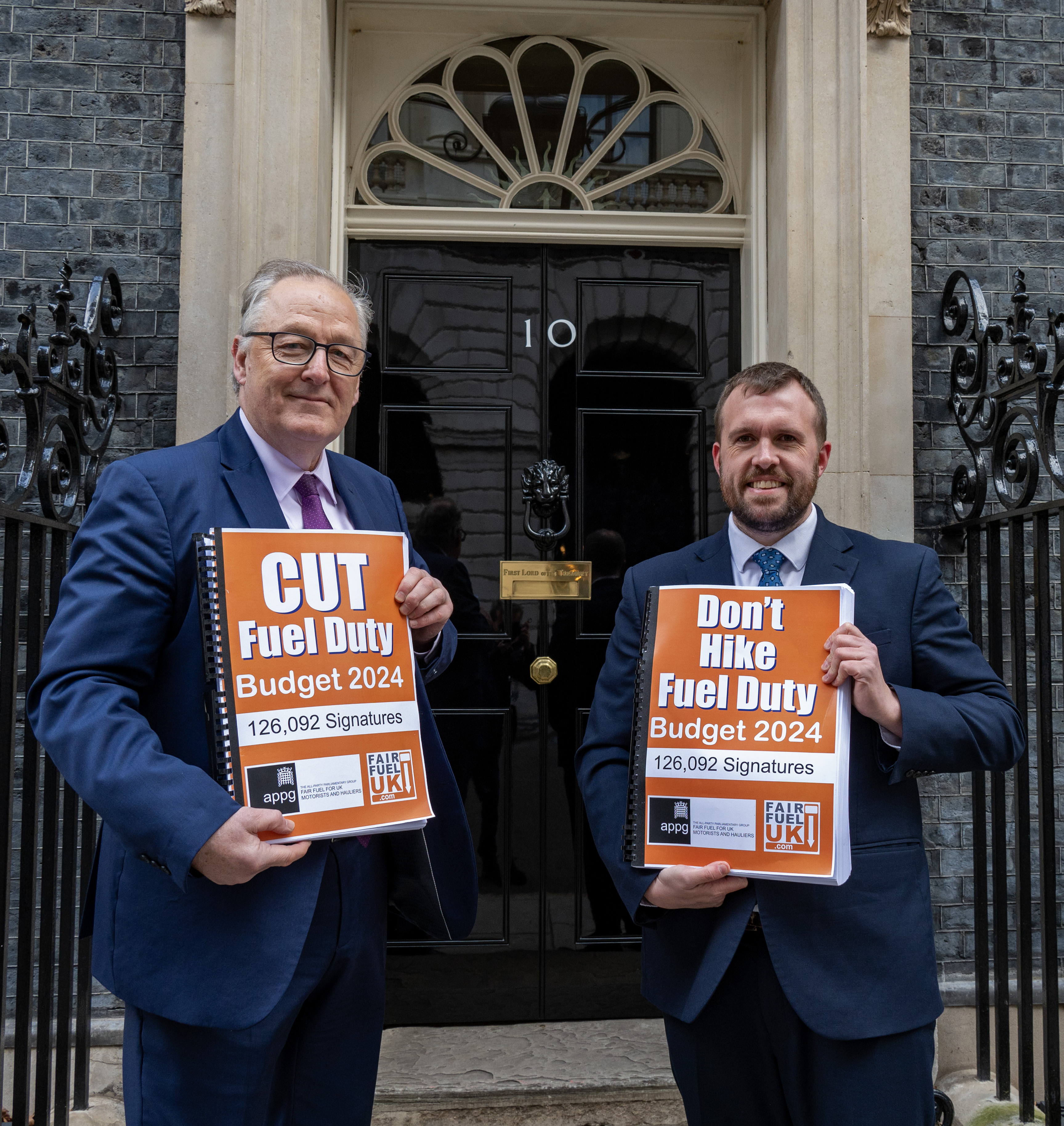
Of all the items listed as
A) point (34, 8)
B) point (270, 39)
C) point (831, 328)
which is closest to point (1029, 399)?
point (831, 328)

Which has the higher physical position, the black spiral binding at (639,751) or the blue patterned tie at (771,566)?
the blue patterned tie at (771,566)

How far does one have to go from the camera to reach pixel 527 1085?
12.2 feet

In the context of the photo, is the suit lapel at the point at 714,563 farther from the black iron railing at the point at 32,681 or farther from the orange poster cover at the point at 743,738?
the black iron railing at the point at 32,681

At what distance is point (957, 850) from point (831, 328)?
2180 mm

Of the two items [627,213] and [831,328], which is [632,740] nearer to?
[831,328]

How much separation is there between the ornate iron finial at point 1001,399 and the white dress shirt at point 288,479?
222 cm

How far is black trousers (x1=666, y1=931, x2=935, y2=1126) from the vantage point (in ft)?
6.57

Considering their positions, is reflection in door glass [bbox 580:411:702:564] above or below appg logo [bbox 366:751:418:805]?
above

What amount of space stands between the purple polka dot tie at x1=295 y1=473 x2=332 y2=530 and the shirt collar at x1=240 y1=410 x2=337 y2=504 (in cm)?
2

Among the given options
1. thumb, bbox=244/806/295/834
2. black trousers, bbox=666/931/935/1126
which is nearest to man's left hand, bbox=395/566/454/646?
thumb, bbox=244/806/295/834

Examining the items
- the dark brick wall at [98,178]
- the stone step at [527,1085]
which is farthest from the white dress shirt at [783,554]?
the dark brick wall at [98,178]

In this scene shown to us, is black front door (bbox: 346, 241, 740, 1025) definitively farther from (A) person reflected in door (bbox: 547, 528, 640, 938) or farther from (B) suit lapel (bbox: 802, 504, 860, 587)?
(B) suit lapel (bbox: 802, 504, 860, 587)

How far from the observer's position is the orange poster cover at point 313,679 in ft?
6.14

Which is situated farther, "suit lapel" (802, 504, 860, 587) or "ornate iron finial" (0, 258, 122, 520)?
"ornate iron finial" (0, 258, 122, 520)
